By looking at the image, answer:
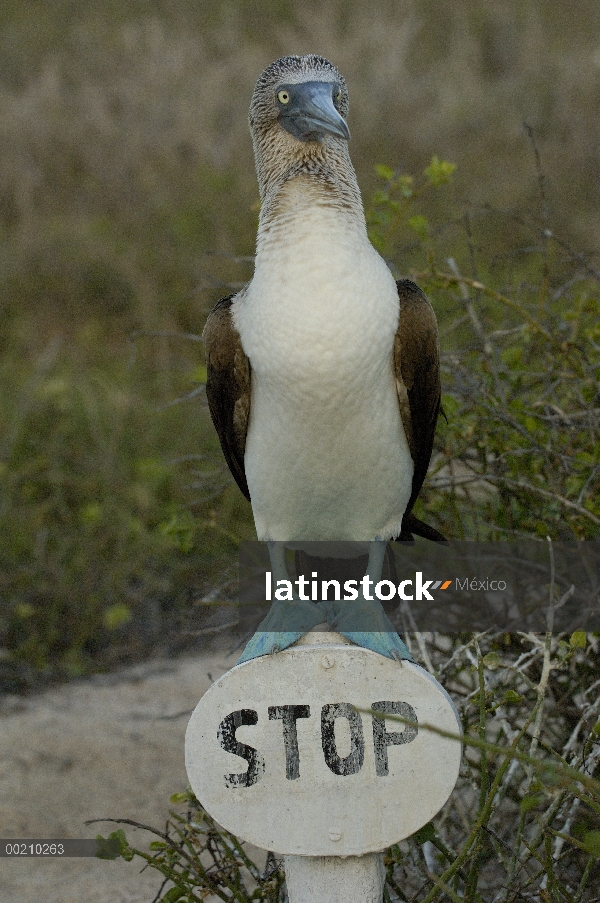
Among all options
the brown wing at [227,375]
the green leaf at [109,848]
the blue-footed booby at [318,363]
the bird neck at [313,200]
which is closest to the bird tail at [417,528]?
the blue-footed booby at [318,363]

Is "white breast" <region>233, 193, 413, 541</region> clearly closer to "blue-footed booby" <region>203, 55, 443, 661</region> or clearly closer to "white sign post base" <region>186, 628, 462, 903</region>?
"blue-footed booby" <region>203, 55, 443, 661</region>

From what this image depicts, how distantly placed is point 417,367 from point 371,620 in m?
0.52

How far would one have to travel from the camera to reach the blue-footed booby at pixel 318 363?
1883 millimetres

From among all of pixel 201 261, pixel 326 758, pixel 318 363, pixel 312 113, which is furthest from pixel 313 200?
pixel 201 261

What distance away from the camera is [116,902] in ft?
8.68

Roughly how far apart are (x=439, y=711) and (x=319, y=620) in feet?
1.30

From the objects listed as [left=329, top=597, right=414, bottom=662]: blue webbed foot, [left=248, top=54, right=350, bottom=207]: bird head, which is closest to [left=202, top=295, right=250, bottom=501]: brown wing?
[left=248, top=54, right=350, bottom=207]: bird head

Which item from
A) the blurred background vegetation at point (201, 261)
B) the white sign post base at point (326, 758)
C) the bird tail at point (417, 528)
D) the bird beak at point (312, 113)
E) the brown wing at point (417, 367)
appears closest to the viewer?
the white sign post base at point (326, 758)

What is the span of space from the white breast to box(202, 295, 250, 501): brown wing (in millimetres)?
32

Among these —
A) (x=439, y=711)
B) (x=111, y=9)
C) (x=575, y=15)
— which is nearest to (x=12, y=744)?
(x=439, y=711)

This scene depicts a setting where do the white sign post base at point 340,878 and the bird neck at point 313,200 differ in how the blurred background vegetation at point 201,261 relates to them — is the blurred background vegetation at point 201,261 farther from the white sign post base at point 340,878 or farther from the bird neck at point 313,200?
the white sign post base at point 340,878

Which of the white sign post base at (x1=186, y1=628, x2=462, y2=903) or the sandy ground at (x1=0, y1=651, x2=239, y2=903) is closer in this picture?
the white sign post base at (x1=186, y1=628, x2=462, y2=903)

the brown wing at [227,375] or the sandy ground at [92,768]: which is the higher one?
the brown wing at [227,375]

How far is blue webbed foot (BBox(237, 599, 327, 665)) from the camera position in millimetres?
1961
